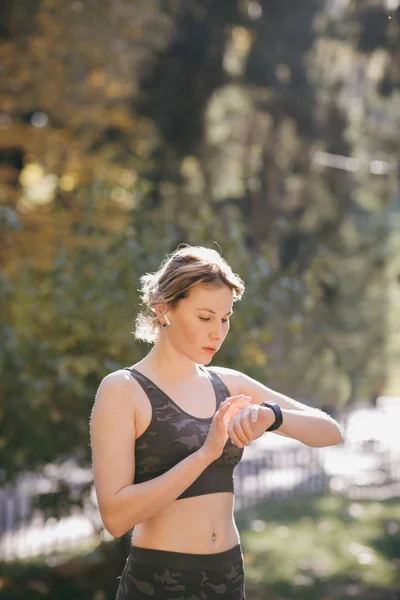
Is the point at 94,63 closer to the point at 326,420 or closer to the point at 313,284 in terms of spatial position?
the point at 313,284

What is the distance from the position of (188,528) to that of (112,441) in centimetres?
40

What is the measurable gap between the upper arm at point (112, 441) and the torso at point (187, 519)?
0.06 metres

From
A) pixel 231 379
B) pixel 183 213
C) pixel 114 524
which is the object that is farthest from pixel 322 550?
pixel 114 524

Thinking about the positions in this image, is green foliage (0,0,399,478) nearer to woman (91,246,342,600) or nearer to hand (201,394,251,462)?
woman (91,246,342,600)

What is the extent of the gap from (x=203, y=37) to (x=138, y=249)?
8374mm

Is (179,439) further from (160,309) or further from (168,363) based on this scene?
(160,309)

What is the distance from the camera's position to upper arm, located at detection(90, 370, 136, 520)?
2959mm

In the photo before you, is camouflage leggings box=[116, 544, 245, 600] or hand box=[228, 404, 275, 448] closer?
hand box=[228, 404, 275, 448]


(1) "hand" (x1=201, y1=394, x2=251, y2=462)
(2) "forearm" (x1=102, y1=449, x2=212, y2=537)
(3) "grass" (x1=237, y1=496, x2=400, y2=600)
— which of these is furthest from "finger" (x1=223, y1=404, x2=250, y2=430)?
(3) "grass" (x1=237, y1=496, x2=400, y2=600)

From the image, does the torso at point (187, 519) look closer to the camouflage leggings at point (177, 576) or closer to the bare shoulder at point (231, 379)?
the camouflage leggings at point (177, 576)

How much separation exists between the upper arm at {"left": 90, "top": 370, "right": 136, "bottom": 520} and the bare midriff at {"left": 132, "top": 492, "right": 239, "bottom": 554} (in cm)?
22

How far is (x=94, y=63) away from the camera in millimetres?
15789

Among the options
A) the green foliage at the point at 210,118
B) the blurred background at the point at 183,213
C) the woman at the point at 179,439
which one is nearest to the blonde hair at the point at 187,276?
the woman at the point at 179,439

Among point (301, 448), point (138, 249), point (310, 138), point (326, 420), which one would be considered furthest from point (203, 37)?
point (326, 420)
